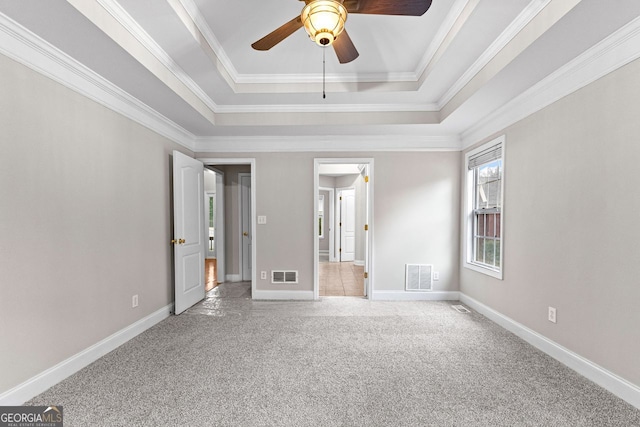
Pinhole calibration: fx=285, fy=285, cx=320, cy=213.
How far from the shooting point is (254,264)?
4289 millimetres

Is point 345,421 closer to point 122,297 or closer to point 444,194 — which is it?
point 122,297

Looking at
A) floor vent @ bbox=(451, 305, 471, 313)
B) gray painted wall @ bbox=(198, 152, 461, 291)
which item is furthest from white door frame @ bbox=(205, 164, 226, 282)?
floor vent @ bbox=(451, 305, 471, 313)

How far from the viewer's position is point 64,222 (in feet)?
7.07

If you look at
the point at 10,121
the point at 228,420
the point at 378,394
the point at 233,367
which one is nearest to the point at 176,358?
the point at 233,367

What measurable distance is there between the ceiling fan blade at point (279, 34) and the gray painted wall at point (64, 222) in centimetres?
158

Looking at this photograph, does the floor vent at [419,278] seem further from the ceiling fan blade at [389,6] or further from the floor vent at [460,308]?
the ceiling fan blade at [389,6]

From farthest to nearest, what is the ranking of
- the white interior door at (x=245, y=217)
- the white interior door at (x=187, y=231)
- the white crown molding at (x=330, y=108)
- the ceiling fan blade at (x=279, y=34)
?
the white interior door at (x=245, y=217), the white crown molding at (x=330, y=108), the white interior door at (x=187, y=231), the ceiling fan blade at (x=279, y=34)

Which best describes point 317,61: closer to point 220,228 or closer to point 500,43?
point 500,43

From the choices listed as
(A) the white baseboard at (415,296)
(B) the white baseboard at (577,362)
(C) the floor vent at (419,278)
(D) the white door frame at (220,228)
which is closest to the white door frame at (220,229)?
(D) the white door frame at (220,228)

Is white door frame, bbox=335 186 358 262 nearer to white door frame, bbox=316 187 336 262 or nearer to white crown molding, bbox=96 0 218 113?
white door frame, bbox=316 187 336 262

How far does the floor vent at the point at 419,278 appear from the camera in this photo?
164 inches

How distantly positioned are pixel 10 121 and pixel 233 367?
7.44ft

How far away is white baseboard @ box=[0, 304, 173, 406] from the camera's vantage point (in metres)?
1.80

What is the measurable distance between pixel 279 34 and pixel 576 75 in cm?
228
